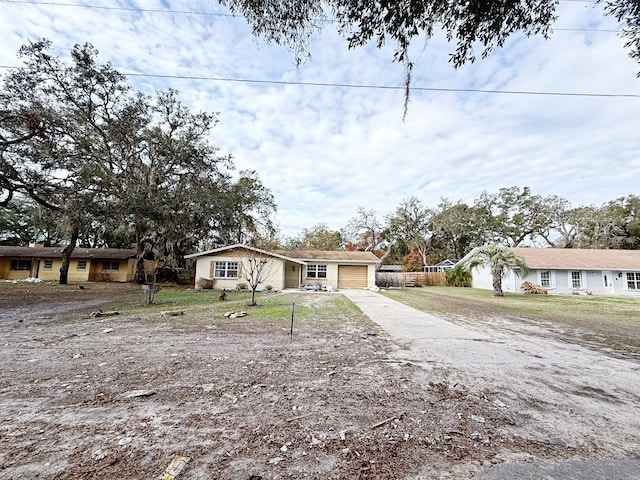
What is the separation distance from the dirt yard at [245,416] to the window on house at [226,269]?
1278 cm

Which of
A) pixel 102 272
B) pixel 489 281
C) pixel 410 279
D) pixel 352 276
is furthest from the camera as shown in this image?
pixel 410 279

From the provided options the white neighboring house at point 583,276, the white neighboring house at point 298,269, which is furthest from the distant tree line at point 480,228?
the white neighboring house at point 298,269

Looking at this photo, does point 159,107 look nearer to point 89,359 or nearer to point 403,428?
point 89,359

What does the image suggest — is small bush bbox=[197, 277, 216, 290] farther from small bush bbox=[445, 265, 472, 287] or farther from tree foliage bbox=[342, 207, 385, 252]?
tree foliage bbox=[342, 207, 385, 252]

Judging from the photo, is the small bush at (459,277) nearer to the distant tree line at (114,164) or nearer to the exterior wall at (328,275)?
the exterior wall at (328,275)

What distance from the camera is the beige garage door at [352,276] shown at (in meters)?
21.0

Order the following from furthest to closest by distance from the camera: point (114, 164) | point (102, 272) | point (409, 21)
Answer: point (102, 272), point (114, 164), point (409, 21)

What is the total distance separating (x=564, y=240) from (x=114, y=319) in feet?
146

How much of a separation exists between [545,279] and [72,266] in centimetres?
3733

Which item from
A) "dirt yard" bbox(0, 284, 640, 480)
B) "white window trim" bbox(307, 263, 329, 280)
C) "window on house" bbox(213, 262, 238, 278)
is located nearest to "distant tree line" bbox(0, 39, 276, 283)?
"window on house" bbox(213, 262, 238, 278)

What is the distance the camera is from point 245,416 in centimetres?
287

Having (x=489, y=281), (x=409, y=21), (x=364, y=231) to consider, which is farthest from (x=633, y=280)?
(x=409, y=21)

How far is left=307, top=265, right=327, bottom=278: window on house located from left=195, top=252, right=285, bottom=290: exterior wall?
3.02 meters

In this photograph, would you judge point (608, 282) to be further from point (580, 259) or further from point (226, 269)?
point (226, 269)
